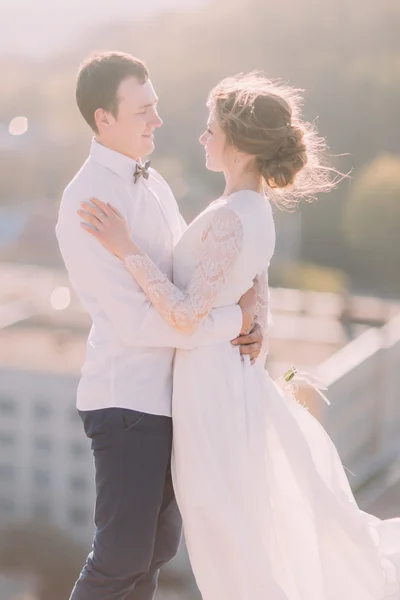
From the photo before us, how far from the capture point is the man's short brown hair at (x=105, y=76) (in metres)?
1.18

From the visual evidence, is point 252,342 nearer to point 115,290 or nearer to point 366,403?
point 115,290

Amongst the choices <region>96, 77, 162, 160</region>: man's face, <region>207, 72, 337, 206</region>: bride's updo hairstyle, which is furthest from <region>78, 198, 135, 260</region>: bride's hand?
<region>207, 72, 337, 206</region>: bride's updo hairstyle

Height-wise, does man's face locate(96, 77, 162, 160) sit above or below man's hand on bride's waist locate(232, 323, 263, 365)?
above

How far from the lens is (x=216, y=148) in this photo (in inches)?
49.1

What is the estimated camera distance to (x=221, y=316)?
1.21 metres

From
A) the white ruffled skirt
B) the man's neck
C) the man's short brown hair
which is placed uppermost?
the man's short brown hair

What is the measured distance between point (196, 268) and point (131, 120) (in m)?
0.23

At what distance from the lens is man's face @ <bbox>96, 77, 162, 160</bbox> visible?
1.19 metres

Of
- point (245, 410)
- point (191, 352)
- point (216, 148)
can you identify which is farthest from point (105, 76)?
point (245, 410)

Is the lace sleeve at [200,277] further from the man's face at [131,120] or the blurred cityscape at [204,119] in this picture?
the blurred cityscape at [204,119]

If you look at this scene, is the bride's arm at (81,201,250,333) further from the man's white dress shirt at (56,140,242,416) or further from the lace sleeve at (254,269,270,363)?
the lace sleeve at (254,269,270,363)

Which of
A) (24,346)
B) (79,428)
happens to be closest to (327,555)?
(79,428)

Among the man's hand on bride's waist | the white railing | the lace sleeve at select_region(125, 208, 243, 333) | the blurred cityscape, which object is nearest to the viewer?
the lace sleeve at select_region(125, 208, 243, 333)

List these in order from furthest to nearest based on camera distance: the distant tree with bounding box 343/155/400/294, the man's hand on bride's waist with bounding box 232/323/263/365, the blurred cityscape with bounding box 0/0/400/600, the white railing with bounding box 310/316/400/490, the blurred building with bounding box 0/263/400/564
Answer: the distant tree with bounding box 343/155/400/294 → the blurred cityscape with bounding box 0/0/400/600 → the white railing with bounding box 310/316/400/490 → the blurred building with bounding box 0/263/400/564 → the man's hand on bride's waist with bounding box 232/323/263/365
